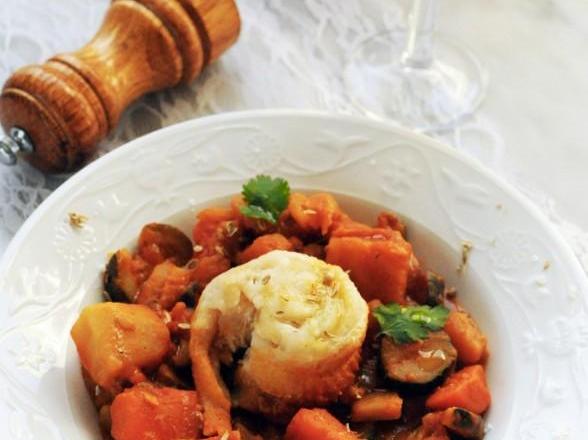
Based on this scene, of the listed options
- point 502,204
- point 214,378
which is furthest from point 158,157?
point 502,204

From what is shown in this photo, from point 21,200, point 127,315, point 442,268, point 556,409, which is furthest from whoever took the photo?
point 21,200

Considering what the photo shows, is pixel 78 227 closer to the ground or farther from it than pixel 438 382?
farther from it

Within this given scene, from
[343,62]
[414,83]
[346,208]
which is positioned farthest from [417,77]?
[346,208]

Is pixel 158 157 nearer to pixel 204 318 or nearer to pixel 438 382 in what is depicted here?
pixel 204 318

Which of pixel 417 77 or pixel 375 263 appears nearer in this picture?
pixel 375 263

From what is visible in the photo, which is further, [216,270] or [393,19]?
[393,19]

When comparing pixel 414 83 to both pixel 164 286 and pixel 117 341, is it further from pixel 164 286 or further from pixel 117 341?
pixel 117 341

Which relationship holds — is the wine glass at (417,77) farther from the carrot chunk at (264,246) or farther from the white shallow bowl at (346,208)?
the carrot chunk at (264,246)

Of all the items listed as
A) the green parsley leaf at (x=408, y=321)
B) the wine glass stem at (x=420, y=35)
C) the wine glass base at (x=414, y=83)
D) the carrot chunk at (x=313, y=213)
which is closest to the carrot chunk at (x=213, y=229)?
the carrot chunk at (x=313, y=213)
